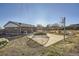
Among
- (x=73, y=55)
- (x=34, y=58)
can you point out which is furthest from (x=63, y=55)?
(x=34, y=58)

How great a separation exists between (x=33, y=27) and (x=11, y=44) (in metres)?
0.32

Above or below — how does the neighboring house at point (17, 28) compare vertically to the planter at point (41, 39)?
above

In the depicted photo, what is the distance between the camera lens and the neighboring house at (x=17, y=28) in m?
2.88

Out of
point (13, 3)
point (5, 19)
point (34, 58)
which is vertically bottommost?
point (34, 58)

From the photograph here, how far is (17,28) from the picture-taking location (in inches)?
114

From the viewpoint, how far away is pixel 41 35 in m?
2.88

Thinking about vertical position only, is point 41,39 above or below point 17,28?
below

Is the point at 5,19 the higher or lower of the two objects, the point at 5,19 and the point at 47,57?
the higher

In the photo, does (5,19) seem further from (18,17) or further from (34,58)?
(34,58)

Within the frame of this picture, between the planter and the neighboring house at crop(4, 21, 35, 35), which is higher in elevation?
the neighboring house at crop(4, 21, 35, 35)

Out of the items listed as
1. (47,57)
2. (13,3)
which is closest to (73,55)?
(47,57)

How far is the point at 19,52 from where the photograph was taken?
9.45ft

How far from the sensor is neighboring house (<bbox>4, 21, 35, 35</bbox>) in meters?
2.88

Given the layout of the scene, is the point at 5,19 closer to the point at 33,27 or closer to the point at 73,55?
the point at 33,27
